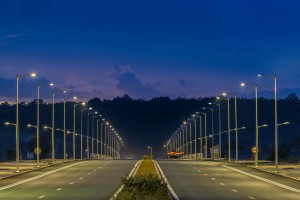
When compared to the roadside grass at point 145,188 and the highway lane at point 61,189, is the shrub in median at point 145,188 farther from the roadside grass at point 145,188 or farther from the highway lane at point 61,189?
the highway lane at point 61,189

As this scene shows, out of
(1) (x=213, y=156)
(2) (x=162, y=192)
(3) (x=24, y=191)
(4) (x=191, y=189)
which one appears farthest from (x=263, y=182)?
(1) (x=213, y=156)

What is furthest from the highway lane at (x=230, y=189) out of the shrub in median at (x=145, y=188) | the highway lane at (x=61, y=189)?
the shrub in median at (x=145, y=188)

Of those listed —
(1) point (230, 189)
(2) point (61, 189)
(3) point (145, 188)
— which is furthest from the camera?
(1) point (230, 189)

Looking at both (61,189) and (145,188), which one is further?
(61,189)

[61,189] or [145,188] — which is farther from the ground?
[145,188]

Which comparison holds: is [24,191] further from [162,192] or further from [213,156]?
[213,156]

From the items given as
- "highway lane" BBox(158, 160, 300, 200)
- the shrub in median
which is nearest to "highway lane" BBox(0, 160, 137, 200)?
"highway lane" BBox(158, 160, 300, 200)

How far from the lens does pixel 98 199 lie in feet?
145

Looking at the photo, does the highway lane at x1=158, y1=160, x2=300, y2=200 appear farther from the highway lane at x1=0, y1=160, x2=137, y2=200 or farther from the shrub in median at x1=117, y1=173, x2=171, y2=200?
the shrub in median at x1=117, y1=173, x2=171, y2=200

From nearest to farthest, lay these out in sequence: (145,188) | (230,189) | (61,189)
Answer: (145,188)
(61,189)
(230,189)

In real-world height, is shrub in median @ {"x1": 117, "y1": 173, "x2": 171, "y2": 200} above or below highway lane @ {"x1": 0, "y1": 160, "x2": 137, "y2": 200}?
above

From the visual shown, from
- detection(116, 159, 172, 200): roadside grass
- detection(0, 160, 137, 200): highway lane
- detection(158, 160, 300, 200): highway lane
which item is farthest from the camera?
detection(158, 160, 300, 200): highway lane

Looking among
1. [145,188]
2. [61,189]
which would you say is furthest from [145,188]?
[61,189]

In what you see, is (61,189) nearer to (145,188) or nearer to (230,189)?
(230,189)
